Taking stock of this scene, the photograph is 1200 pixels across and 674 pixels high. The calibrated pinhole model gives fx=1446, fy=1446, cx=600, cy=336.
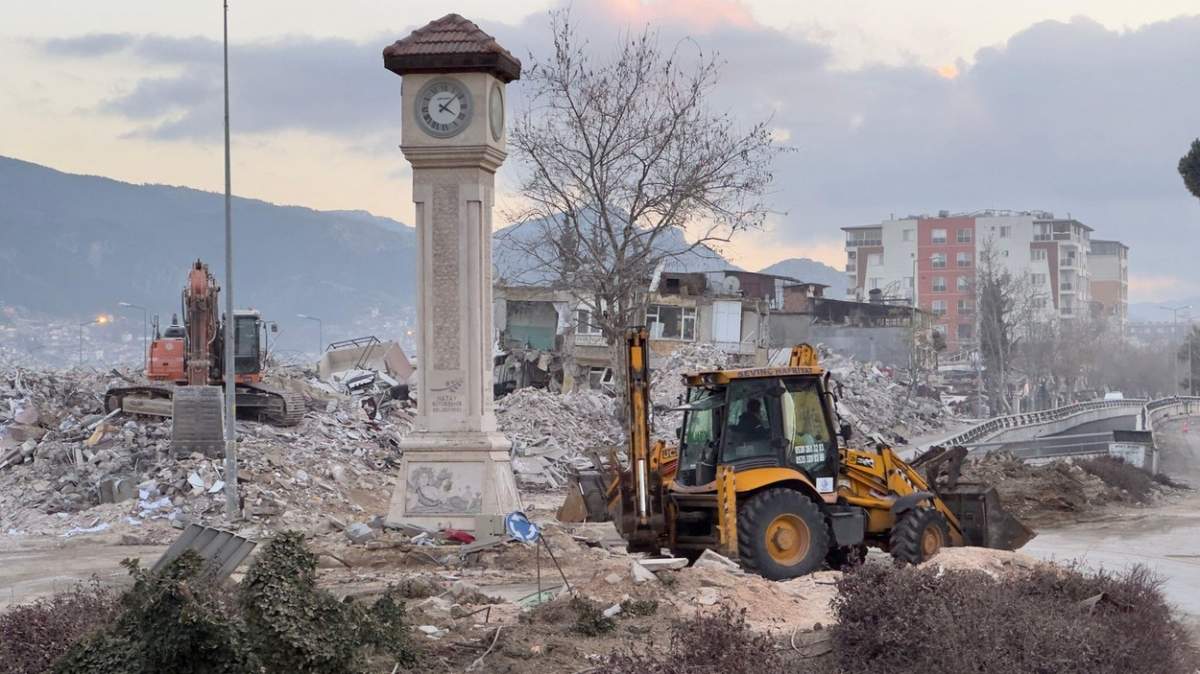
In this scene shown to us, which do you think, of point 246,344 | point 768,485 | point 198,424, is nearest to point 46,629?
point 768,485

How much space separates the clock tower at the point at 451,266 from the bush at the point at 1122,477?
65.1 ft

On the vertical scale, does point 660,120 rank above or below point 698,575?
above

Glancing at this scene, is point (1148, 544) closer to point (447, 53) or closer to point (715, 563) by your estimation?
point (715, 563)

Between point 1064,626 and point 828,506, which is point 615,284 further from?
point 1064,626

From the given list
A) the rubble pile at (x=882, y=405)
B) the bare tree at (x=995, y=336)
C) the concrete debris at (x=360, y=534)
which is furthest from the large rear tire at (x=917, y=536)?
the bare tree at (x=995, y=336)

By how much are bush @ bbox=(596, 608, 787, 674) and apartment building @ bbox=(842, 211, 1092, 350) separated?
5068 inches

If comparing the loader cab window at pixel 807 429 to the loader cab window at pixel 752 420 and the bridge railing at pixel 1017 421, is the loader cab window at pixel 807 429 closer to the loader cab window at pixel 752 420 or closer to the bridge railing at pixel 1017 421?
the loader cab window at pixel 752 420

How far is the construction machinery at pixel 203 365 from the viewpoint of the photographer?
35.0 m

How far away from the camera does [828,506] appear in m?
16.3

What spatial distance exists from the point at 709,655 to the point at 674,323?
196ft

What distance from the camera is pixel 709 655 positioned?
9.26m

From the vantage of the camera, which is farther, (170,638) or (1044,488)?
(1044,488)

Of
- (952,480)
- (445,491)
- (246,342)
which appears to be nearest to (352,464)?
(246,342)

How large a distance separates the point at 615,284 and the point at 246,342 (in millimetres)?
10110
